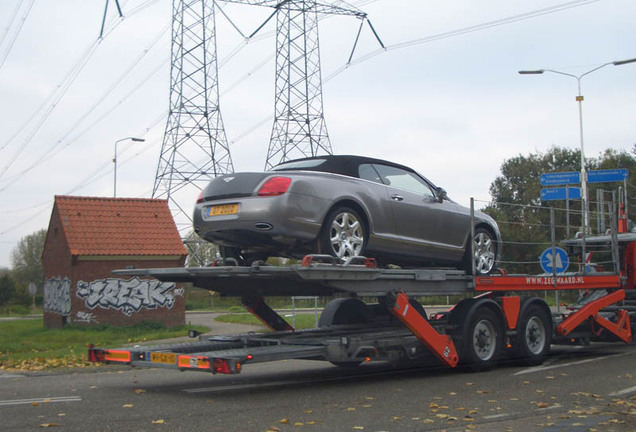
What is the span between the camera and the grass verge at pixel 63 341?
508 inches

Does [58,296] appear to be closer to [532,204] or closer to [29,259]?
[532,204]

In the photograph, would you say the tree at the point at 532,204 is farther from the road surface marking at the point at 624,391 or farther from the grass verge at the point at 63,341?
the grass verge at the point at 63,341

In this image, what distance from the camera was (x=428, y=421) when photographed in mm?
6719

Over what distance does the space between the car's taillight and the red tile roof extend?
15988 mm

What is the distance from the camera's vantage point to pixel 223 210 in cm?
875

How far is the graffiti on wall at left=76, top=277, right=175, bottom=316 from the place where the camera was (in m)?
23.1

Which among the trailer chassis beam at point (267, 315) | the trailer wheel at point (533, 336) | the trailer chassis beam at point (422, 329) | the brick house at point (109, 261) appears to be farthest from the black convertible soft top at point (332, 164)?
the brick house at point (109, 261)

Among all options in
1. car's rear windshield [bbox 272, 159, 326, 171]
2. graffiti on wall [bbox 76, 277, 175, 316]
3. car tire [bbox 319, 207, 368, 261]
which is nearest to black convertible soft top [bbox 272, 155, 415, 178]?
car's rear windshield [bbox 272, 159, 326, 171]

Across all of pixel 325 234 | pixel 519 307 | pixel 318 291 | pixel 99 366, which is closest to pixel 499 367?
pixel 519 307

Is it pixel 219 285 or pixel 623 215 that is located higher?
pixel 623 215

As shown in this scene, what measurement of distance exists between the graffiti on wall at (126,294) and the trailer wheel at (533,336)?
14.5 metres

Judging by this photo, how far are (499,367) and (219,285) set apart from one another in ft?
14.1

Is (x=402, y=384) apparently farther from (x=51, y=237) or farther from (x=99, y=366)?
(x=51, y=237)

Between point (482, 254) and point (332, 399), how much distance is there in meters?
4.11
